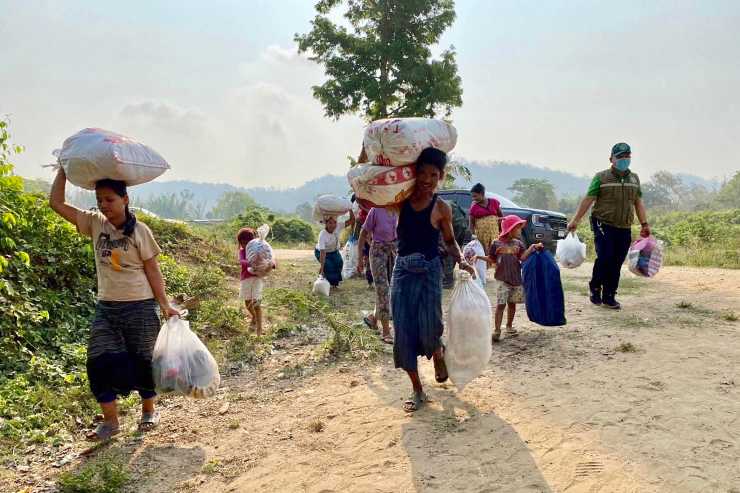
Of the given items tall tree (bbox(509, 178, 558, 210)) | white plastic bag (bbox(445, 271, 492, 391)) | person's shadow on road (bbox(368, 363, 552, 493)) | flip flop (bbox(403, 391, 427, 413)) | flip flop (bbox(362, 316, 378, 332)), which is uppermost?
tall tree (bbox(509, 178, 558, 210))

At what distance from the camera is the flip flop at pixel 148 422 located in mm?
3623

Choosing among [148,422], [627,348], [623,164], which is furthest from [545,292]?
[148,422]

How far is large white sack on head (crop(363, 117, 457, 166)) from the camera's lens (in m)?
3.34

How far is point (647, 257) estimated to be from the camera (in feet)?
21.1

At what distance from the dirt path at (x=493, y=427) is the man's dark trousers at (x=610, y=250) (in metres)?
1.31

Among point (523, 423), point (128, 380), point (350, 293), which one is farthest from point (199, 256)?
point (523, 423)

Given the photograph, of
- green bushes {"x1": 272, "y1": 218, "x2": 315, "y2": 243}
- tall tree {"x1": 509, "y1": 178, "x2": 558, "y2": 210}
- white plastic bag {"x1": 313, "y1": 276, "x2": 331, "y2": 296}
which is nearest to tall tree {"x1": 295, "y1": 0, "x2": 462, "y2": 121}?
green bushes {"x1": 272, "y1": 218, "x2": 315, "y2": 243}

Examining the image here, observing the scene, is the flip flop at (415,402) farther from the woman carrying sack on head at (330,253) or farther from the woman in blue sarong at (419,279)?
the woman carrying sack on head at (330,253)

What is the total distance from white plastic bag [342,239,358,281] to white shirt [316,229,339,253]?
608 mm

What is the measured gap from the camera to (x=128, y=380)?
11.1 ft

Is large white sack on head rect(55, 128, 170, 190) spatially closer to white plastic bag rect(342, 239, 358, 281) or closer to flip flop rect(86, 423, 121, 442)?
flip flop rect(86, 423, 121, 442)

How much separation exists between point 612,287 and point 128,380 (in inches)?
215

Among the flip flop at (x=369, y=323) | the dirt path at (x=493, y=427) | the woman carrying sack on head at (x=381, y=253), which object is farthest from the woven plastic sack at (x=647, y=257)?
the flip flop at (x=369, y=323)

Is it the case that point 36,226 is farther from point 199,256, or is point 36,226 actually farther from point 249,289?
point 199,256
